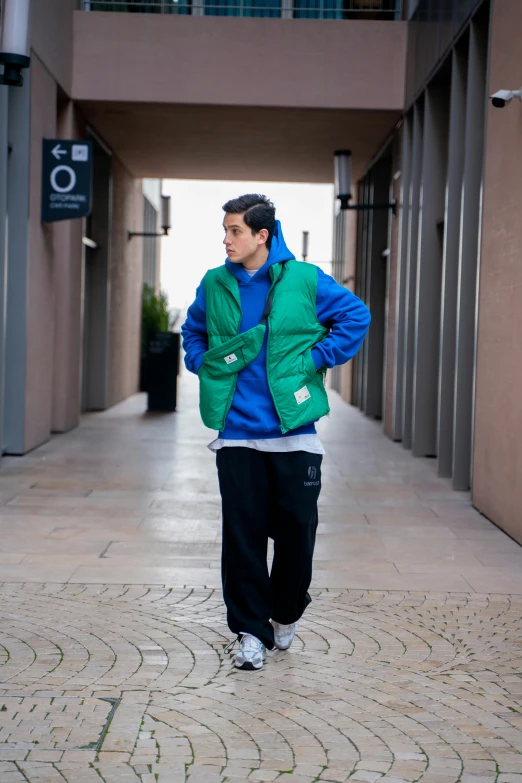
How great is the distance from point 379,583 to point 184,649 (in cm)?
150

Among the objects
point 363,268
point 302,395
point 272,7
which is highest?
point 272,7

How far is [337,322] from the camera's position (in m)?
3.91

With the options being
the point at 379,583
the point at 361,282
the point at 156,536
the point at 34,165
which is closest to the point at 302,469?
the point at 379,583

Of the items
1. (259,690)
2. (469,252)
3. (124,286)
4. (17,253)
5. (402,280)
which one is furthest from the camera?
(124,286)

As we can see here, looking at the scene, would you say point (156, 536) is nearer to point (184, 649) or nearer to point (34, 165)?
point (184, 649)

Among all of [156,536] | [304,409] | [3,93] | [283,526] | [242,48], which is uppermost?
[242,48]

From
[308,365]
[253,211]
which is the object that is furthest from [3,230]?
[308,365]

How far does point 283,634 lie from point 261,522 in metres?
0.50

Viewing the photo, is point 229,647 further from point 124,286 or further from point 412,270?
point 124,286

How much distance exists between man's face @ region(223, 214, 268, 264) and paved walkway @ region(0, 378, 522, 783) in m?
1.55

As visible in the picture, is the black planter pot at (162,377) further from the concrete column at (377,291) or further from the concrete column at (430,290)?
the concrete column at (430,290)

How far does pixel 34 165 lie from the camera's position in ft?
33.8

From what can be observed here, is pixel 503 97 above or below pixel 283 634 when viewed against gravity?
above

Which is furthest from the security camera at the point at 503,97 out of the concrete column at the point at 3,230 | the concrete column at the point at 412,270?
the concrete column at the point at 412,270
